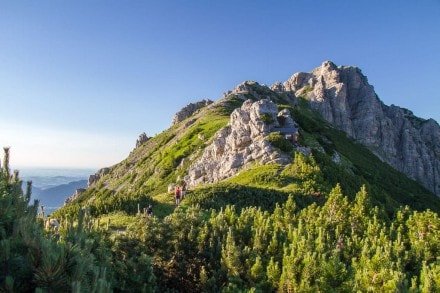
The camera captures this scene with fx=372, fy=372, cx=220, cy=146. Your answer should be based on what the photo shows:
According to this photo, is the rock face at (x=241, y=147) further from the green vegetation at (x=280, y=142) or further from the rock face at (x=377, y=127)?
the rock face at (x=377, y=127)

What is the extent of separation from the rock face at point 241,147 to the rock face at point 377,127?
128081mm

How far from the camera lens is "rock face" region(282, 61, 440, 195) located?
6900 inches

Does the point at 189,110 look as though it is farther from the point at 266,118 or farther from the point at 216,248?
the point at 216,248

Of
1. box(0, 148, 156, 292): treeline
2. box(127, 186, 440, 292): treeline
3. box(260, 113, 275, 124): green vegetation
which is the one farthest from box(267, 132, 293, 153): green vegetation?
box(0, 148, 156, 292): treeline

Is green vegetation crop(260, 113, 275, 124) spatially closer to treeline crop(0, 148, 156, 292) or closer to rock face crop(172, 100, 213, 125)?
treeline crop(0, 148, 156, 292)

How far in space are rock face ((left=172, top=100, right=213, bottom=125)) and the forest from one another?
431 ft

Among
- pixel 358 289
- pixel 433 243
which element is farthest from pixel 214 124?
pixel 358 289

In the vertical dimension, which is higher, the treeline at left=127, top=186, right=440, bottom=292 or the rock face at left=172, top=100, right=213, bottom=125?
the rock face at left=172, top=100, right=213, bottom=125

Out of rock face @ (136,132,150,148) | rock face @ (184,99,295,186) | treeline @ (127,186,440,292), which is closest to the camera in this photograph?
treeline @ (127,186,440,292)

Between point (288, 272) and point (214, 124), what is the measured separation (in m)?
78.9

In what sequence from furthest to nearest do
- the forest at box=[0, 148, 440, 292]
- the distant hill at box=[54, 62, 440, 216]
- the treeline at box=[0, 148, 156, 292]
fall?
the distant hill at box=[54, 62, 440, 216] → the forest at box=[0, 148, 440, 292] → the treeline at box=[0, 148, 156, 292]

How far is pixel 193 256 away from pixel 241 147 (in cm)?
3799

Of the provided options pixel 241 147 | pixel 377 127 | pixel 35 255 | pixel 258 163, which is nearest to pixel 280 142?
pixel 258 163

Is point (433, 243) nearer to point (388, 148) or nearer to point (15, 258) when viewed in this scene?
point (15, 258)
